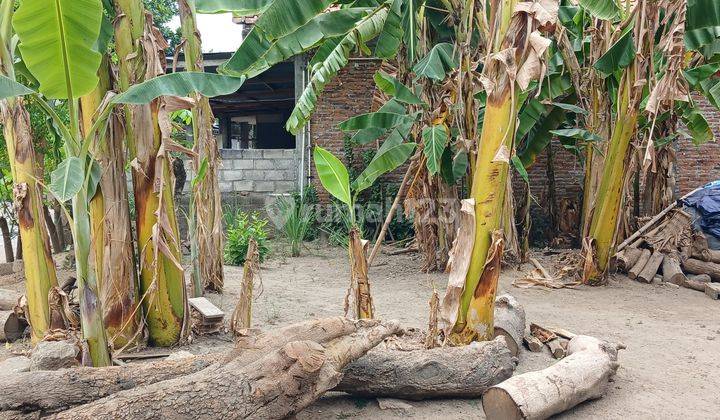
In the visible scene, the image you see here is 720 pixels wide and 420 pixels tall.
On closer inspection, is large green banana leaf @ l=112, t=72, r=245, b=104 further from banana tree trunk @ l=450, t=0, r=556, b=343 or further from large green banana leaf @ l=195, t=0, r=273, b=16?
large green banana leaf @ l=195, t=0, r=273, b=16

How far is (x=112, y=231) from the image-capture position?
13.2 ft

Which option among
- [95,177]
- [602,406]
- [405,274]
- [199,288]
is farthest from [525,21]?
[405,274]

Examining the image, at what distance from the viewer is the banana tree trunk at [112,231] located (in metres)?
3.99

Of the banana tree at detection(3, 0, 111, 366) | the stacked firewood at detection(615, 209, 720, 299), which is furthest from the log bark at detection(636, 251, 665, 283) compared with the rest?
the banana tree at detection(3, 0, 111, 366)

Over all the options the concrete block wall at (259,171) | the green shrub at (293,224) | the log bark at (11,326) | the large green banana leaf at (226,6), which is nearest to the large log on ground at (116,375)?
the log bark at (11,326)

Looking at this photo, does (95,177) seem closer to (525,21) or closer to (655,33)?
(525,21)

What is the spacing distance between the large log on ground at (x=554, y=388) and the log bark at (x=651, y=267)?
417cm

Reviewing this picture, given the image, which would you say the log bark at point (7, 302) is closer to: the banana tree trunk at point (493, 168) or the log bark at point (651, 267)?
the banana tree trunk at point (493, 168)

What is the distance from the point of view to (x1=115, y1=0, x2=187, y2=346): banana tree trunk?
4.04m

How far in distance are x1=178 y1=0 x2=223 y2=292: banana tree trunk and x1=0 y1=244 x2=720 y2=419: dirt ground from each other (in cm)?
38

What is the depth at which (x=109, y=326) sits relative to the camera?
405cm

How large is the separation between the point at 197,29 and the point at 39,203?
2599 millimetres

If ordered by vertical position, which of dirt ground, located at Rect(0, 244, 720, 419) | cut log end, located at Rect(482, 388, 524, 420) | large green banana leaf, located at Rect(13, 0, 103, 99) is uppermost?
large green banana leaf, located at Rect(13, 0, 103, 99)

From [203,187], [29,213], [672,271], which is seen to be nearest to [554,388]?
[29,213]
